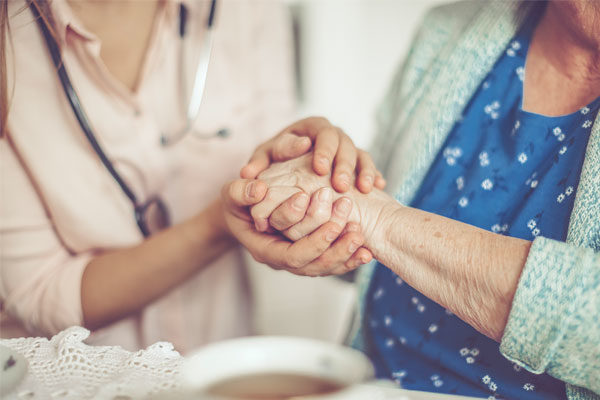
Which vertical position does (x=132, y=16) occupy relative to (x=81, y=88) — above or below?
above

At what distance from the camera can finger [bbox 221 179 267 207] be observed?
25.2 inches

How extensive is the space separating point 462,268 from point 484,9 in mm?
534

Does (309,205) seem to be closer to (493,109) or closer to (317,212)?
(317,212)

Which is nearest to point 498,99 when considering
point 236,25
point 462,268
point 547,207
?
point 547,207

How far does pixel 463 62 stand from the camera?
2.58 feet

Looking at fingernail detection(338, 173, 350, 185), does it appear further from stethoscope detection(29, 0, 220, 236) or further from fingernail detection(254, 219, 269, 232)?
stethoscope detection(29, 0, 220, 236)

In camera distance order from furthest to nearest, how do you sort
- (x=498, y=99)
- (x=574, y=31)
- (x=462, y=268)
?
(x=498, y=99) → (x=574, y=31) → (x=462, y=268)

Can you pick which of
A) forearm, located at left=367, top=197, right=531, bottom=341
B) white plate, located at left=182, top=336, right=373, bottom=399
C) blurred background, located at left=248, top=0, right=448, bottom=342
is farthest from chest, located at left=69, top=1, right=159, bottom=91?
blurred background, located at left=248, top=0, right=448, bottom=342

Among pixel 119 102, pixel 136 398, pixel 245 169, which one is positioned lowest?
pixel 136 398

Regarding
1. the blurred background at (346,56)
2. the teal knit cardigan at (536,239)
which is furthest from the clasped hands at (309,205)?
the blurred background at (346,56)

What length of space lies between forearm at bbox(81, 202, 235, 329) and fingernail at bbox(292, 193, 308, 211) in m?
0.22

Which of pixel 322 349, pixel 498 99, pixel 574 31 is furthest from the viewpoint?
pixel 498 99

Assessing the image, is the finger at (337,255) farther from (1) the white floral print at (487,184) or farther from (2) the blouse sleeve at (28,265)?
(2) the blouse sleeve at (28,265)

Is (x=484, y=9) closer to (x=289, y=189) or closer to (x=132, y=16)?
(x=289, y=189)
